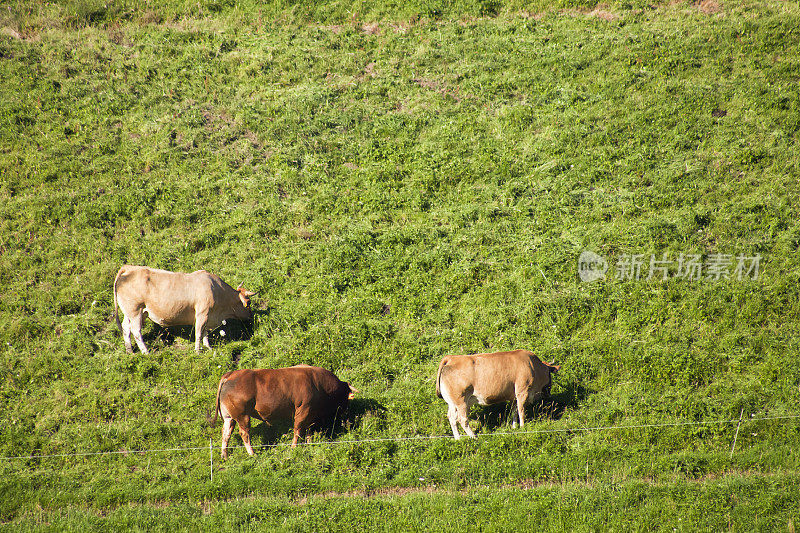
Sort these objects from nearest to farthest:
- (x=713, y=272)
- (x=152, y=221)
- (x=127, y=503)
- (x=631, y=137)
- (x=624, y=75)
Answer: (x=127, y=503)
(x=713, y=272)
(x=152, y=221)
(x=631, y=137)
(x=624, y=75)

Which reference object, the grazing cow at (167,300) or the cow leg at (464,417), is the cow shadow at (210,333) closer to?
the grazing cow at (167,300)

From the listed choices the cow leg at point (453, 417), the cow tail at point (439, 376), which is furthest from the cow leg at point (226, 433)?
the cow leg at point (453, 417)

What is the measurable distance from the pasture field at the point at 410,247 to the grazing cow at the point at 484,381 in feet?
1.88

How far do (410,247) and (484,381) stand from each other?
5.69 metres

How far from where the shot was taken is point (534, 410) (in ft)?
40.2

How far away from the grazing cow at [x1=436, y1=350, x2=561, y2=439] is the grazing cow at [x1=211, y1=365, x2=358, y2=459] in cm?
220

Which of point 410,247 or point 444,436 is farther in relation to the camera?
point 410,247

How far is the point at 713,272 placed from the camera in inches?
614

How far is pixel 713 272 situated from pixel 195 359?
1226 cm

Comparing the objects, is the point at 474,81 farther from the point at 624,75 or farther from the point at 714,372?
the point at 714,372

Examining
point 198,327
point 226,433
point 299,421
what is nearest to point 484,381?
point 299,421

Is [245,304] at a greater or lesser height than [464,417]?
greater

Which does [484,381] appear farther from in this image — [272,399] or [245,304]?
[245,304]

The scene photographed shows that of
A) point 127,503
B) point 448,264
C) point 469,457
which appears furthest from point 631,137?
point 127,503
